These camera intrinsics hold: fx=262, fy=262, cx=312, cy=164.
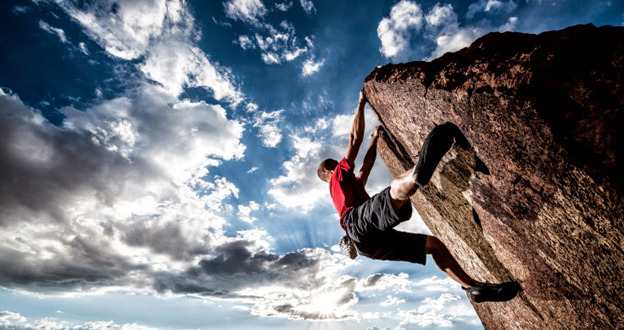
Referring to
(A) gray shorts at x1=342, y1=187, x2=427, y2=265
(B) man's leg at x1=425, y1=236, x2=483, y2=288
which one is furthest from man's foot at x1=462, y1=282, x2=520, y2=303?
(A) gray shorts at x1=342, y1=187, x2=427, y2=265

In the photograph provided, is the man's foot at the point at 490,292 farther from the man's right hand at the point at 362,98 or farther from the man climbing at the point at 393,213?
the man's right hand at the point at 362,98

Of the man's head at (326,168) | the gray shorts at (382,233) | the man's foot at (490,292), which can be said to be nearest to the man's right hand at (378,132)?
the man's head at (326,168)

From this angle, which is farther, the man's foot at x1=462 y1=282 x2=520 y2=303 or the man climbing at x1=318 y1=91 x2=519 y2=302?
the man's foot at x1=462 y1=282 x2=520 y2=303

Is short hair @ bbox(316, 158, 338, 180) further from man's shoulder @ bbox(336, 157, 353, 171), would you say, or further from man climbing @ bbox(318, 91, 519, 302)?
man's shoulder @ bbox(336, 157, 353, 171)

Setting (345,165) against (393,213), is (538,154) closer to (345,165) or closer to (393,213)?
(393,213)

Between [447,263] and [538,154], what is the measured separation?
90.5 inches

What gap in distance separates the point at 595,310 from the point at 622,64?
3.10 metres

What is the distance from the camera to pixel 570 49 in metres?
2.18

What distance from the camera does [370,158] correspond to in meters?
5.60

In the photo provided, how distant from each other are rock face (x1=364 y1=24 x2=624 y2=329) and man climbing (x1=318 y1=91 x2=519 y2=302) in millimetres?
420

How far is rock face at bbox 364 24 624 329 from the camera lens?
220 centimetres

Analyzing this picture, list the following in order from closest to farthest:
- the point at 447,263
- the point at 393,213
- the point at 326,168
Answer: the point at 393,213 → the point at 447,263 → the point at 326,168

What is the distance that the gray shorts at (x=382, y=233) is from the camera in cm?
310

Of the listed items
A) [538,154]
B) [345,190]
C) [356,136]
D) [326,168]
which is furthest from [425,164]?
[326,168]
